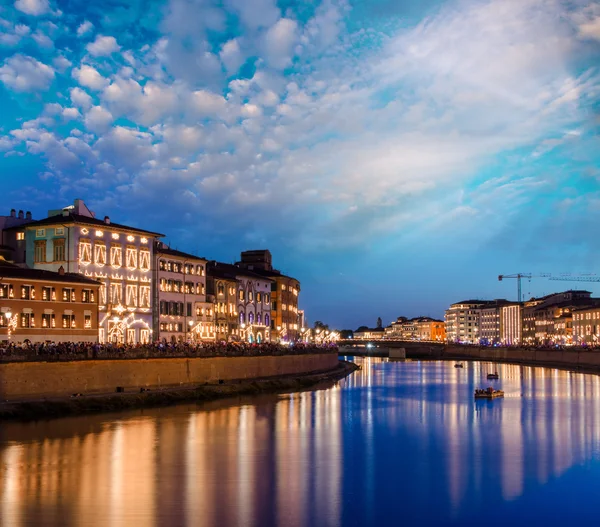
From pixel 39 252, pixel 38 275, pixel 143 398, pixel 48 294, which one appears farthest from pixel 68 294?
pixel 143 398

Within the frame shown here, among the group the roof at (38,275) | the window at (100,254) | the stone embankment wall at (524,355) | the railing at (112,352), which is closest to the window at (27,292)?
the roof at (38,275)

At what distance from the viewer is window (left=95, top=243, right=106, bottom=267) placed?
67438mm

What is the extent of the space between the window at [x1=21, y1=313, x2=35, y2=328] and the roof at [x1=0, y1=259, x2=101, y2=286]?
2601mm

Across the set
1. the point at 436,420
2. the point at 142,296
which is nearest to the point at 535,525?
the point at 436,420

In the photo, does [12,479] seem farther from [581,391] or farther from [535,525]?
[581,391]

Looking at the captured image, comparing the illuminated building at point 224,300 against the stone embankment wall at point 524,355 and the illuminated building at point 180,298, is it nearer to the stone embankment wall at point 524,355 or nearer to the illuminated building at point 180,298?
the illuminated building at point 180,298

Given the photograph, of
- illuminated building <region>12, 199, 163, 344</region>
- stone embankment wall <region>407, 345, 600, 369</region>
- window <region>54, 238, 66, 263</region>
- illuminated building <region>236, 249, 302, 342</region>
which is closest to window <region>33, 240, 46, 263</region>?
illuminated building <region>12, 199, 163, 344</region>

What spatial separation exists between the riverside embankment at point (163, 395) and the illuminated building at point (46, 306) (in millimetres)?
6903

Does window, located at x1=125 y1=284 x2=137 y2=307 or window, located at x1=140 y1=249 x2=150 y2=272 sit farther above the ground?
window, located at x1=140 y1=249 x2=150 y2=272

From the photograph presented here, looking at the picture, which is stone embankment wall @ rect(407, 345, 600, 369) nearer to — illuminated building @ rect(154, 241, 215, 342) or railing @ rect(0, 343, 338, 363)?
illuminated building @ rect(154, 241, 215, 342)

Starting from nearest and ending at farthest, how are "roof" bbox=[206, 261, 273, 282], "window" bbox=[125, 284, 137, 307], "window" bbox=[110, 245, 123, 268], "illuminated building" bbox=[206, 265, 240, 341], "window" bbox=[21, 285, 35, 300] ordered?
"window" bbox=[21, 285, 35, 300], "window" bbox=[110, 245, 123, 268], "window" bbox=[125, 284, 137, 307], "illuminated building" bbox=[206, 265, 240, 341], "roof" bbox=[206, 261, 273, 282]

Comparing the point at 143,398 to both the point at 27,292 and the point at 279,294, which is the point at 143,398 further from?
the point at 279,294

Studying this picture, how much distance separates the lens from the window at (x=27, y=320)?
182 feet

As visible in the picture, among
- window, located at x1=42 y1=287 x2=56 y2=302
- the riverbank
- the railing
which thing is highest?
window, located at x1=42 y1=287 x2=56 y2=302
